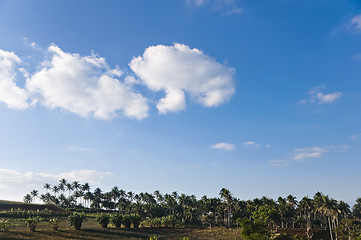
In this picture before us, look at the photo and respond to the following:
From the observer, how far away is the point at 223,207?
127 metres

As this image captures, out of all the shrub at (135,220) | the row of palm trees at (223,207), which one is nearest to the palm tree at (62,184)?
the row of palm trees at (223,207)

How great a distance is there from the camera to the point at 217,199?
131m

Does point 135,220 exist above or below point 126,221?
above

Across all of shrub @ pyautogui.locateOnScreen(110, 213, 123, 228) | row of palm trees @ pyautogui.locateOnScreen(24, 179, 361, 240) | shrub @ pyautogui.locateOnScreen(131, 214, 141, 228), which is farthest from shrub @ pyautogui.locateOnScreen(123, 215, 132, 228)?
row of palm trees @ pyautogui.locateOnScreen(24, 179, 361, 240)

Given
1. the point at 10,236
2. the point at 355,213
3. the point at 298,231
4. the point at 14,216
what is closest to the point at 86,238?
the point at 10,236

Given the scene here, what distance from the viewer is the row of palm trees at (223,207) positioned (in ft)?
312

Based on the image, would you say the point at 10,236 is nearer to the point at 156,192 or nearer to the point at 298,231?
the point at 298,231

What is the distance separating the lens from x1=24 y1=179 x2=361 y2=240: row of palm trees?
94956 millimetres

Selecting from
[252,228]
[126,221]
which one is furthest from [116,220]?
[252,228]

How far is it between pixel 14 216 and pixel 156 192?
89.7 metres

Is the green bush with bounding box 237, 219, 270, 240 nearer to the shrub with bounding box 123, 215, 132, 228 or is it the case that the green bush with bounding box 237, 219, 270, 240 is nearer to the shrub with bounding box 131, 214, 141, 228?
the shrub with bounding box 123, 215, 132, 228

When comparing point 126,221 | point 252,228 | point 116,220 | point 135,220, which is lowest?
point 126,221

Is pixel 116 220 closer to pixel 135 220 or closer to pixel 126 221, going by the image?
pixel 126 221

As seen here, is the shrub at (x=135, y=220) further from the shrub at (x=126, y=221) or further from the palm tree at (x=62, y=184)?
the palm tree at (x=62, y=184)
